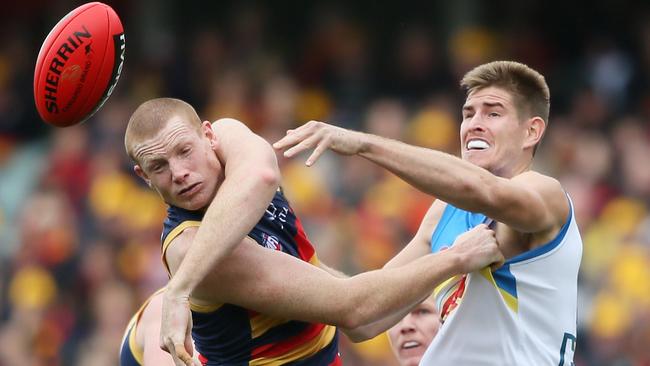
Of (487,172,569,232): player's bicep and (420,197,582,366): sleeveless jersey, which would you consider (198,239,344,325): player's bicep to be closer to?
(420,197,582,366): sleeveless jersey

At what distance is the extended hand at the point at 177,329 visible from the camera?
5.07 metres

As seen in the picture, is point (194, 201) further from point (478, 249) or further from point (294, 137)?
point (478, 249)

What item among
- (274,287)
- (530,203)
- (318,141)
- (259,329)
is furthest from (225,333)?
(530,203)

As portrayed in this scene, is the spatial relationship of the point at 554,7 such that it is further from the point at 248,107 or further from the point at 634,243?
the point at 634,243

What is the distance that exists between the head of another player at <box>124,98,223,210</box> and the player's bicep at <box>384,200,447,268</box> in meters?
1.04

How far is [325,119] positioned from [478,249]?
8.07 m

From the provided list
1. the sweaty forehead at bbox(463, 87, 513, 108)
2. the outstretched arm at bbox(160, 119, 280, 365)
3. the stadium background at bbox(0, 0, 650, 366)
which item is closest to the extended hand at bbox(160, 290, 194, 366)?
the outstretched arm at bbox(160, 119, 280, 365)

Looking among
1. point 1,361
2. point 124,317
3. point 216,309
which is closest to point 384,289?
point 216,309

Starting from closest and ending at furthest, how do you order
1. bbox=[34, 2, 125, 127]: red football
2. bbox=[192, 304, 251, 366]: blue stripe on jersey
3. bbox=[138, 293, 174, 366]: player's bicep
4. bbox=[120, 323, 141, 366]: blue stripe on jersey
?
1. bbox=[192, 304, 251, 366]: blue stripe on jersey
2. bbox=[34, 2, 125, 127]: red football
3. bbox=[138, 293, 174, 366]: player's bicep
4. bbox=[120, 323, 141, 366]: blue stripe on jersey

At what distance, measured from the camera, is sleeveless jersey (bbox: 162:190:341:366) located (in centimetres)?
582

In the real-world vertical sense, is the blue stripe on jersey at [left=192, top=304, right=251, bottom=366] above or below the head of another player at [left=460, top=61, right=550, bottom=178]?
below

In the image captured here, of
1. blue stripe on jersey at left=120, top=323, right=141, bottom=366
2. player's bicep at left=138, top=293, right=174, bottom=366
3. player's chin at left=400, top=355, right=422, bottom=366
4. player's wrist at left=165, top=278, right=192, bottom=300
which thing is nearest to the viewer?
player's wrist at left=165, top=278, right=192, bottom=300

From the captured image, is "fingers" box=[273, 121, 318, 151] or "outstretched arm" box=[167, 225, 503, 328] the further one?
"outstretched arm" box=[167, 225, 503, 328]

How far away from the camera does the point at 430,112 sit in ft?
42.5
